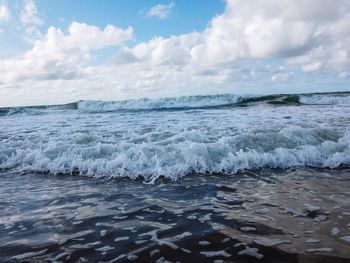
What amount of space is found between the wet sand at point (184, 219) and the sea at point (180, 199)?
1 centimetres

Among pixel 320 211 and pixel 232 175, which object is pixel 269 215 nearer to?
pixel 320 211

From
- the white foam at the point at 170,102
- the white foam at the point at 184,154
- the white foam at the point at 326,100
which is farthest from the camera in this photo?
the white foam at the point at 170,102

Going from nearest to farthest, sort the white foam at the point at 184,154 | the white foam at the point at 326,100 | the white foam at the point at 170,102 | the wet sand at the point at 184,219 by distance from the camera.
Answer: the wet sand at the point at 184,219, the white foam at the point at 184,154, the white foam at the point at 326,100, the white foam at the point at 170,102

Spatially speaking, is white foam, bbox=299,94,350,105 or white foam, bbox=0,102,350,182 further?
white foam, bbox=299,94,350,105

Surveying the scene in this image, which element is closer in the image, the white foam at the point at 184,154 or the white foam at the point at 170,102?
the white foam at the point at 184,154

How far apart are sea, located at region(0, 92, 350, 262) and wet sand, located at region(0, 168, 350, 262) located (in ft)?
0.04

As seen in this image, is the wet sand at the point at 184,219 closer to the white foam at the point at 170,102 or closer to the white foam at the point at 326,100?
the white foam at the point at 326,100

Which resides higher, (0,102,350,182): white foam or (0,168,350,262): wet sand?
(0,102,350,182): white foam

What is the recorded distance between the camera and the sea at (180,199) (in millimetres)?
3623

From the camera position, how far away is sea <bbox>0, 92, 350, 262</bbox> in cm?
362

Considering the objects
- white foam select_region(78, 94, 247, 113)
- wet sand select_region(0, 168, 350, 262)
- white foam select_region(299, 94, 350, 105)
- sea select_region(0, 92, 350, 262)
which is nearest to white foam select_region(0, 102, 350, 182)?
sea select_region(0, 92, 350, 262)

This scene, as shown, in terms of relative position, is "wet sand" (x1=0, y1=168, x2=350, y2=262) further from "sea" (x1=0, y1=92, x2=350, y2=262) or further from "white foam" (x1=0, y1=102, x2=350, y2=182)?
"white foam" (x1=0, y1=102, x2=350, y2=182)

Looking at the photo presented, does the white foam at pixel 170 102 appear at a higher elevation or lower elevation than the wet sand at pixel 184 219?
higher

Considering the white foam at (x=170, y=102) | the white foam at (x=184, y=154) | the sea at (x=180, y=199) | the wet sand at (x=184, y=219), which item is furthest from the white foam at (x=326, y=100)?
the wet sand at (x=184, y=219)
